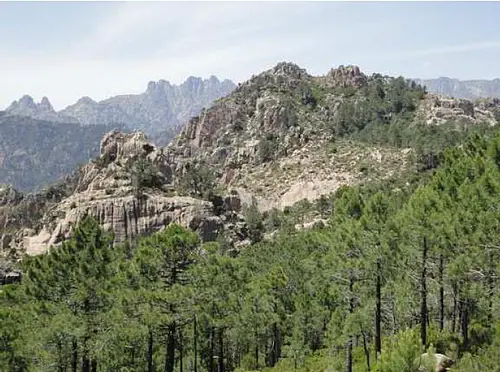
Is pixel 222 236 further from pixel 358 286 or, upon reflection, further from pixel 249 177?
pixel 358 286

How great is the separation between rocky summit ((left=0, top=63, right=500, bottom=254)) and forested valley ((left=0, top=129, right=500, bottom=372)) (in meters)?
66.2

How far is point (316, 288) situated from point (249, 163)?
12313 cm

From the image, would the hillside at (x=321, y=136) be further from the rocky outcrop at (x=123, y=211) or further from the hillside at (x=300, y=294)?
the hillside at (x=300, y=294)

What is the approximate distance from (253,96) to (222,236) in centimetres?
9676

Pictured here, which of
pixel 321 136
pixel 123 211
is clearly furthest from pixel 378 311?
pixel 321 136

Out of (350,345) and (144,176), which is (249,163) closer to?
(144,176)

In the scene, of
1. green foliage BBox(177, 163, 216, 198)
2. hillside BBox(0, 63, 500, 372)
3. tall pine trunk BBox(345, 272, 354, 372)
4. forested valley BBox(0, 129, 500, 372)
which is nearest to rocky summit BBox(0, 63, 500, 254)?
green foliage BBox(177, 163, 216, 198)

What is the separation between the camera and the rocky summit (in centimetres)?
11531

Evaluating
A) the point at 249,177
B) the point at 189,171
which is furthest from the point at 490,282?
the point at 249,177

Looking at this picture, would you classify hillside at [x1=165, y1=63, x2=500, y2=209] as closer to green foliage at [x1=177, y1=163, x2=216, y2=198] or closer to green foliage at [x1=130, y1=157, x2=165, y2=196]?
green foliage at [x1=177, y1=163, x2=216, y2=198]

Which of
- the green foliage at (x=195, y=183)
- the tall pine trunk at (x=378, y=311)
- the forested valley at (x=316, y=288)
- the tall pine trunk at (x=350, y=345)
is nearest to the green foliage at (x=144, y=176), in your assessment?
the green foliage at (x=195, y=183)

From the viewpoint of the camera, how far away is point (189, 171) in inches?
5408

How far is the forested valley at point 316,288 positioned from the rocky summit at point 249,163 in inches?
2605

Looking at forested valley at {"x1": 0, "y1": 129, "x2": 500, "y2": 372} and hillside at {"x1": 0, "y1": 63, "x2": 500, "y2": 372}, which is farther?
forested valley at {"x1": 0, "y1": 129, "x2": 500, "y2": 372}
